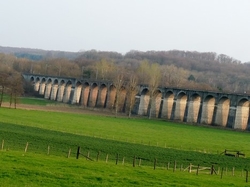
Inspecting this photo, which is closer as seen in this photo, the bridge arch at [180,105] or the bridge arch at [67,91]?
the bridge arch at [180,105]

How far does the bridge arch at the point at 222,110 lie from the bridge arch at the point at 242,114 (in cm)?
431

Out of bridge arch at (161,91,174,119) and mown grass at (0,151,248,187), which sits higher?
bridge arch at (161,91,174,119)

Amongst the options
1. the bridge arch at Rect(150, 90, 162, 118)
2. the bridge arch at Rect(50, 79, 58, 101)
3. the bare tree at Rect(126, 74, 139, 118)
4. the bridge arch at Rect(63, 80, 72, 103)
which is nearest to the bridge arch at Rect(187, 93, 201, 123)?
the bridge arch at Rect(150, 90, 162, 118)

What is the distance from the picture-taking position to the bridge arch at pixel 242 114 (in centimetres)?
8038

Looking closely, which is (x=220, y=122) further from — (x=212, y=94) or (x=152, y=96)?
(x=152, y=96)

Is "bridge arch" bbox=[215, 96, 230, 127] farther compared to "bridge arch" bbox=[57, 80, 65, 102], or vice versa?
"bridge arch" bbox=[57, 80, 65, 102]

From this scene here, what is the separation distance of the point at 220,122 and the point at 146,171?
2408 inches

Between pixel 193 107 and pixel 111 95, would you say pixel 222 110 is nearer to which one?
pixel 193 107

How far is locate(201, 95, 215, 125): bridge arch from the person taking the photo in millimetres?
87500

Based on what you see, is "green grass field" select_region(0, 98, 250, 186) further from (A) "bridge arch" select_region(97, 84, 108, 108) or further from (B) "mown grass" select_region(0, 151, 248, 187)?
(A) "bridge arch" select_region(97, 84, 108, 108)

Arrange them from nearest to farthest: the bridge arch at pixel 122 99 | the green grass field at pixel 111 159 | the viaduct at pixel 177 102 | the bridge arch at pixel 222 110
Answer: the green grass field at pixel 111 159
the viaduct at pixel 177 102
the bridge arch at pixel 222 110
the bridge arch at pixel 122 99

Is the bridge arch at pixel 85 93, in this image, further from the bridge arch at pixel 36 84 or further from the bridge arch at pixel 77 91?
the bridge arch at pixel 36 84

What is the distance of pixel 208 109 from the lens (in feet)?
292

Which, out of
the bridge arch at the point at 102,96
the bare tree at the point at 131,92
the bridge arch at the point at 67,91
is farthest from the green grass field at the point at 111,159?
the bridge arch at the point at 67,91
